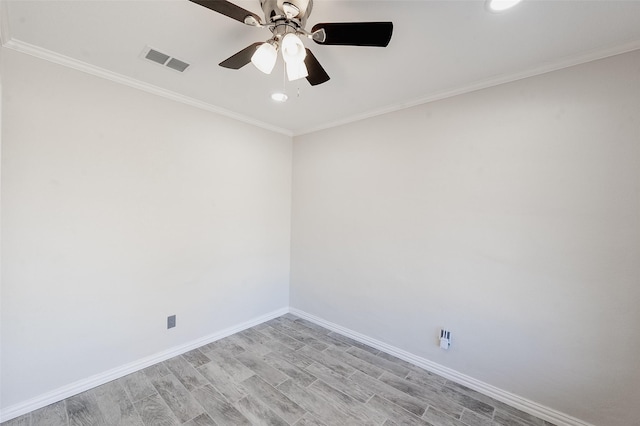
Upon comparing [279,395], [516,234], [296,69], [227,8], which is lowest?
[279,395]

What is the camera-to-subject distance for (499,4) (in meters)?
1.39

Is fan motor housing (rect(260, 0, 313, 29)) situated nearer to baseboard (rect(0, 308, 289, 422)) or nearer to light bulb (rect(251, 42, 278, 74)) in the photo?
light bulb (rect(251, 42, 278, 74))

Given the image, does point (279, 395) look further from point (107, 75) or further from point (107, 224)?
point (107, 75)

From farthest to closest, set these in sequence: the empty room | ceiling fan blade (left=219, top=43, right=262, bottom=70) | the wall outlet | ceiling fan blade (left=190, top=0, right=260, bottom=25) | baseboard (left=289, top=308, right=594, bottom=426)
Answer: the wall outlet
baseboard (left=289, top=308, right=594, bottom=426)
the empty room
ceiling fan blade (left=219, top=43, right=262, bottom=70)
ceiling fan blade (left=190, top=0, right=260, bottom=25)


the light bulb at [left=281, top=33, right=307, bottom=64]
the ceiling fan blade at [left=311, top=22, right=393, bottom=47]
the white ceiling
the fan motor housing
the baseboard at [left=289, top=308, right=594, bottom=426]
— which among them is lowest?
the baseboard at [left=289, top=308, right=594, bottom=426]

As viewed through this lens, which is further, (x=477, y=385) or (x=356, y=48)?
(x=477, y=385)

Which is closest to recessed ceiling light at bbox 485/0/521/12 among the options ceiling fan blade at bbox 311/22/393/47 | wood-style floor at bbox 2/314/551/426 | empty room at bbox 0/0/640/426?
empty room at bbox 0/0/640/426

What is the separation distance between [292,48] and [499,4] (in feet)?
3.61

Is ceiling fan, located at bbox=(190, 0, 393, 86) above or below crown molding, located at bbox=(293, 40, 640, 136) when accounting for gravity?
below

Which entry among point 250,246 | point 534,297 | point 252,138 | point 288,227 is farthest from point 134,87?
point 534,297

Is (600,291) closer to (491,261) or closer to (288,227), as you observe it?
(491,261)

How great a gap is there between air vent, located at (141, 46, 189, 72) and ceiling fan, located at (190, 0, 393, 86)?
0.78 m

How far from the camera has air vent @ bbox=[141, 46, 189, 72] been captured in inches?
75.0

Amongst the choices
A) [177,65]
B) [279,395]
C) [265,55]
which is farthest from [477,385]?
[177,65]
